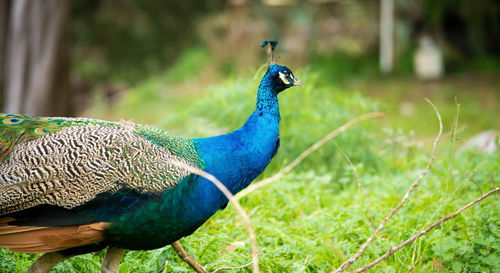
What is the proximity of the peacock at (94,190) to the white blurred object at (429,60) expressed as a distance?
6.10 m

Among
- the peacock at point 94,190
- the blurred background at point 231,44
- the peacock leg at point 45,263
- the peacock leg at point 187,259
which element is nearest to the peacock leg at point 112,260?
the peacock at point 94,190

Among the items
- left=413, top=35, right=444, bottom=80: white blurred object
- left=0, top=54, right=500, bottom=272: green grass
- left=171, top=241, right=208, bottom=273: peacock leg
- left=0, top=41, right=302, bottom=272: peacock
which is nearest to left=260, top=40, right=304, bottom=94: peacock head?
left=0, top=41, right=302, bottom=272: peacock

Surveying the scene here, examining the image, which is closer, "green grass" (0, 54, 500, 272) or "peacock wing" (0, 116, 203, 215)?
"peacock wing" (0, 116, 203, 215)

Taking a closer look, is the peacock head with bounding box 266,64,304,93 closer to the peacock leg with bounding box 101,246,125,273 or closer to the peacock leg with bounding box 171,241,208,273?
the peacock leg with bounding box 171,241,208,273

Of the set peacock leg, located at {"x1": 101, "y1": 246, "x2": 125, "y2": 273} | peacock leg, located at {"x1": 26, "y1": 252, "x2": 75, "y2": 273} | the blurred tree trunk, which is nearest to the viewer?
peacock leg, located at {"x1": 26, "y1": 252, "x2": 75, "y2": 273}

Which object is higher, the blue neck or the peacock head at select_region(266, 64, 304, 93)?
the peacock head at select_region(266, 64, 304, 93)

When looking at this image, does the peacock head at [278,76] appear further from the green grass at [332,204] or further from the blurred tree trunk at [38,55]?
the blurred tree trunk at [38,55]

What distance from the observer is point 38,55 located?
6930 mm

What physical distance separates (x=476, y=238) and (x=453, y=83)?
5.41 m

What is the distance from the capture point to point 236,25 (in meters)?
8.69

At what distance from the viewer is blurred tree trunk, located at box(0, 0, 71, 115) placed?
6828mm

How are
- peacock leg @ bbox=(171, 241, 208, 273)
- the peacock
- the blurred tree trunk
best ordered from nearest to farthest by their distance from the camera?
the peacock < peacock leg @ bbox=(171, 241, 208, 273) < the blurred tree trunk

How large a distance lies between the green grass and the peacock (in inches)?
18.0

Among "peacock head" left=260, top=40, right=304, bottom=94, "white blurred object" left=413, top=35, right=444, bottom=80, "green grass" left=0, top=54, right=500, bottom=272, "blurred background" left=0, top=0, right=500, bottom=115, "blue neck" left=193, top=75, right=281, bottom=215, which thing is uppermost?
"blurred background" left=0, top=0, right=500, bottom=115
